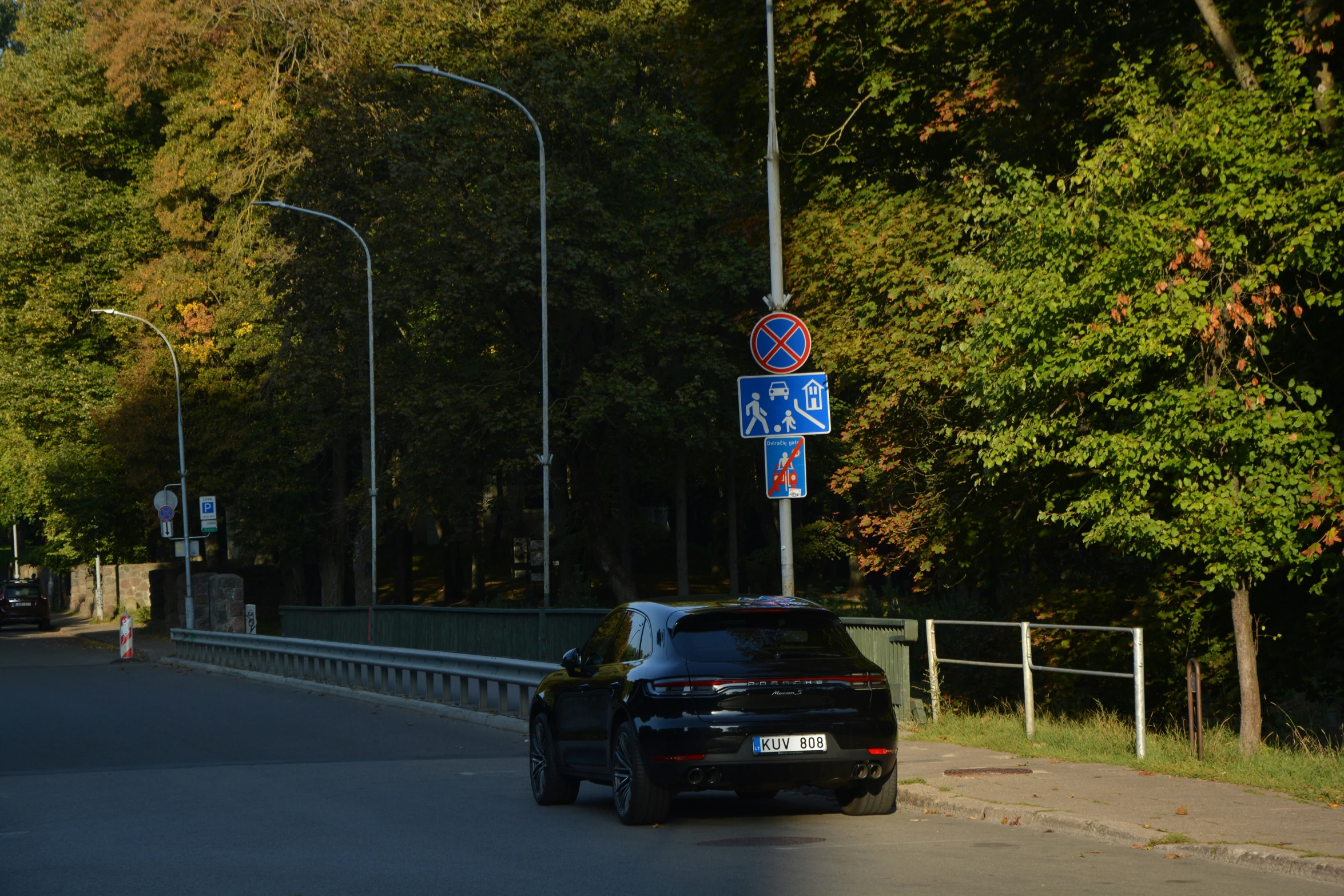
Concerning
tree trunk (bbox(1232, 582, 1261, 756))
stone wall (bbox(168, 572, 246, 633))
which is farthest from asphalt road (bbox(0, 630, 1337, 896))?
stone wall (bbox(168, 572, 246, 633))

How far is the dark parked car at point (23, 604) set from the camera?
57.2m

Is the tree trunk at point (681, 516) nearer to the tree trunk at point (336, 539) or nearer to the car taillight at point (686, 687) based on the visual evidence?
the tree trunk at point (336, 539)

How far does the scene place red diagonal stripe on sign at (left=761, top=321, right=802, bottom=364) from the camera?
634 inches

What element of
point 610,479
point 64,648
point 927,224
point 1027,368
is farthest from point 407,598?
point 1027,368

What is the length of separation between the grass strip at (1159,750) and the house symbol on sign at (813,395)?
3220 millimetres

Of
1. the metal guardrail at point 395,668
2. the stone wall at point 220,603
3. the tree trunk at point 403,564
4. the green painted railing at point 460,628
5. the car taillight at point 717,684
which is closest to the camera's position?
the car taillight at point 717,684

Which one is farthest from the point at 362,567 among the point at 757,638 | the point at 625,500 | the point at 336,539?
the point at 757,638

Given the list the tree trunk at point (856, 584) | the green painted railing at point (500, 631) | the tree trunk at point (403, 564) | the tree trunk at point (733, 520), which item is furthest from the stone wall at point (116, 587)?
the green painted railing at point (500, 631)

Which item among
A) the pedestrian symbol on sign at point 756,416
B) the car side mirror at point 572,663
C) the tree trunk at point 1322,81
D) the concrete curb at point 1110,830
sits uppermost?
the tree trunk at point 1322,81

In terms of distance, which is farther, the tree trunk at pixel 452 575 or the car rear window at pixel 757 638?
the tree trunk at pixel 452 575

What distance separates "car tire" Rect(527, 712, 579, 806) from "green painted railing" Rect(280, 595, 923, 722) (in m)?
2.97

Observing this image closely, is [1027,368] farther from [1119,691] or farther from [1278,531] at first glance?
[1119,691]

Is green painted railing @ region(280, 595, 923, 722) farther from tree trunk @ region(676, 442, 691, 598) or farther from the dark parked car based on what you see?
the dark parked car

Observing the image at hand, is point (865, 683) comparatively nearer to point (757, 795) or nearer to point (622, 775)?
point (622, 775)
